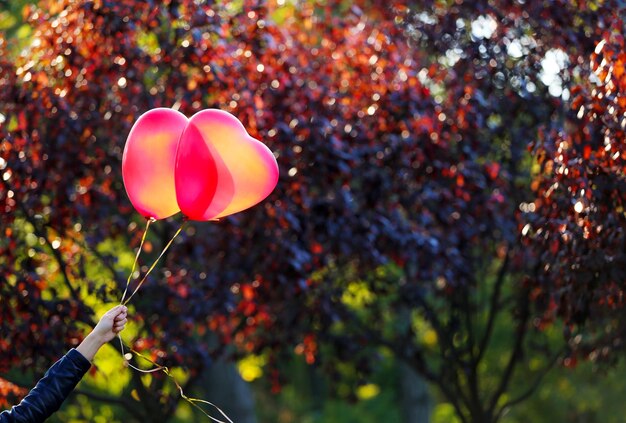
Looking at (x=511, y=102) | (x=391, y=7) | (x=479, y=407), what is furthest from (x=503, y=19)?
(x=479, y=407)

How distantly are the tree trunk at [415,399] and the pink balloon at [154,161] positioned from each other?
27.9 feet

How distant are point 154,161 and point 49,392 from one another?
1.49m

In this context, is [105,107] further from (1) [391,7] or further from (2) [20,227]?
(1) [391,7]

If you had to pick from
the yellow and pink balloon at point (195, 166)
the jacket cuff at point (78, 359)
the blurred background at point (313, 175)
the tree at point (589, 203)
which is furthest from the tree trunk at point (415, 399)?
the jacket cuff at point (78, 359)

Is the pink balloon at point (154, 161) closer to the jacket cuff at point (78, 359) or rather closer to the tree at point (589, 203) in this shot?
the jacket cuff at point (78, 359)

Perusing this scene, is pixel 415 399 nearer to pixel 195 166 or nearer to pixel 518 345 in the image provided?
pixel 518 345

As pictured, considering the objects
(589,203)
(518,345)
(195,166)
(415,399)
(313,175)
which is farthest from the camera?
(415,399)

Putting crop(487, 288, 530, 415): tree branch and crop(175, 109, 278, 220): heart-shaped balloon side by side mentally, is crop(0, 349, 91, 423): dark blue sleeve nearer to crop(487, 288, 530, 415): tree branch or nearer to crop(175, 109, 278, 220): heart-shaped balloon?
crop(175, 109, 278, 220): heart-shaped balloon

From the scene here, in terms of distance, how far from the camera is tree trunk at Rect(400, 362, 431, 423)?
1300 centimetres

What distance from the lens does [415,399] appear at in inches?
516

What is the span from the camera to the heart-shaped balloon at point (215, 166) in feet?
15.6

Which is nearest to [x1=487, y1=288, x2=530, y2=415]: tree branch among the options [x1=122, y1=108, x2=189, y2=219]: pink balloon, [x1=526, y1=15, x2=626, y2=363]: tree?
[x1=526, y1=15, x2=626, y2=363]: tree

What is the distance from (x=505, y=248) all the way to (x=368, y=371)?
154 cm

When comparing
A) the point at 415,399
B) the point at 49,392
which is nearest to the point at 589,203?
the point at 49,392
